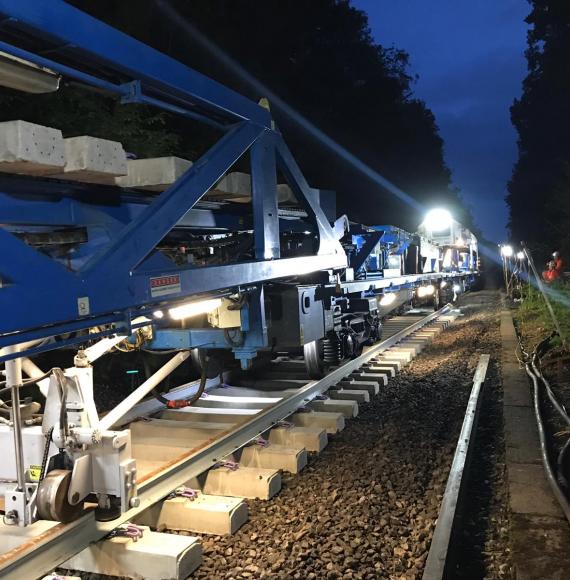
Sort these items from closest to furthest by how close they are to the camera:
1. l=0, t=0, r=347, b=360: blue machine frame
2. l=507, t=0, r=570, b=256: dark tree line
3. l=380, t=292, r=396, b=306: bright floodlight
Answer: l=0, t=0, r=347, b=360: blue machine frame → l=380, t=292, r=396, b=306: bright floodlight → l=507, t=0, r=570, b=256: dark tree line

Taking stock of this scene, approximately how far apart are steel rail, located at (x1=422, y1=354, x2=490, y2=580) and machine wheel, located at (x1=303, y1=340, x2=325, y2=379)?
1.88 metres

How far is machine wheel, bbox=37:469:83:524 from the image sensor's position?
126 inches

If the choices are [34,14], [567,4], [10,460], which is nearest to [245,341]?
[10,460]

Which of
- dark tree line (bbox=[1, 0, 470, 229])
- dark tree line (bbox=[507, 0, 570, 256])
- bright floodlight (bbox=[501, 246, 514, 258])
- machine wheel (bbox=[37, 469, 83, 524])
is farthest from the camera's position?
dark tree line (bbox=[507, 0, 570, 256])

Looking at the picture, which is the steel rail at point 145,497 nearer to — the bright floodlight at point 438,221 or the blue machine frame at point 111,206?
the blue machine frame at point 111,206

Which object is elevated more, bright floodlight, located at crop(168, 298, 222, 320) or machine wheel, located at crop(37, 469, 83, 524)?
bright floodlight, located at crop(168, 298, 222, 320)

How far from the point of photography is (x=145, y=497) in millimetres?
3850

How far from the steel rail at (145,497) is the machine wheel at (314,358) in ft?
2.72

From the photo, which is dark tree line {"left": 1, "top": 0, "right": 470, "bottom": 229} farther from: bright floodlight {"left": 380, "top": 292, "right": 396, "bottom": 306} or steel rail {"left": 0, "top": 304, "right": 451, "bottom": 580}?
steel rail {"left": 0, "top": 304, "right": 451, "bottom": 580}

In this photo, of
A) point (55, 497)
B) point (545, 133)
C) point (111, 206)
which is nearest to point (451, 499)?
point (55, 497)

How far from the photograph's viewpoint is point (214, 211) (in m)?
5.09

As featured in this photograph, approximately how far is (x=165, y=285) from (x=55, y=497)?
1.30 m

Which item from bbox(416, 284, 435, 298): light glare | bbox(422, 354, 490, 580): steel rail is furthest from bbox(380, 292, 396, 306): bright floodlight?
bbox(422, 354, 490, 580): steel rail

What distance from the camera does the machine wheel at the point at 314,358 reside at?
7.59 meters
